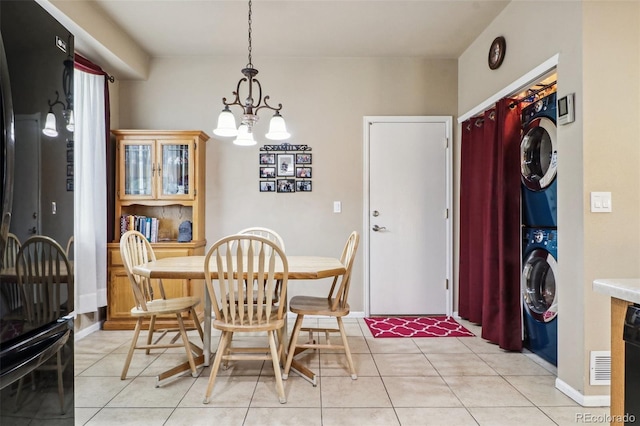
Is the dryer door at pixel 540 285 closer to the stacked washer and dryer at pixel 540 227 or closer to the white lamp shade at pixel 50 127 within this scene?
the stacked washer and dryer at pixel 540 227

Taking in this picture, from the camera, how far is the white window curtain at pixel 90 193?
3.02m

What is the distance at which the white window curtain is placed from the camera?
3.02 m

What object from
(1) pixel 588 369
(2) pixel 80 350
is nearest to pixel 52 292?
(2) pixel 80 350

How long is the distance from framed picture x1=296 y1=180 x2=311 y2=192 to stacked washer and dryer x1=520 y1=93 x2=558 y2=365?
1.93 m

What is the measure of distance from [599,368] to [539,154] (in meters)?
1.42

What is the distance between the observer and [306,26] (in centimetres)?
313

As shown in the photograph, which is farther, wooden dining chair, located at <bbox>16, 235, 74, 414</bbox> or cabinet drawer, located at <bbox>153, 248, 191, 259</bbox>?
cabinet drawer, located at <bbox>153, 248, 191, 259</bbox>

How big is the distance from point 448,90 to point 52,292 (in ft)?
12.5

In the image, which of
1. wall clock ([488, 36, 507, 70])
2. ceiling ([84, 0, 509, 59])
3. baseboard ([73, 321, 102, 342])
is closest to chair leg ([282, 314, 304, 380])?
baseboard ([73, 321, 102, 342])

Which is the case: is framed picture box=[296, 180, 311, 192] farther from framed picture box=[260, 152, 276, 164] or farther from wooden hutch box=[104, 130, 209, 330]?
wooden hutch box=[104, 130, 209, 330]

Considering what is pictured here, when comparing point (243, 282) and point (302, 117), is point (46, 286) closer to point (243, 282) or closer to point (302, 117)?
point (243, 282)

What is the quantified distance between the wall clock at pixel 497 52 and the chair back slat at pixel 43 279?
317 cm

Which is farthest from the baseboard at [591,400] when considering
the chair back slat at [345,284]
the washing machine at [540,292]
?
the chair back slat at [345,284]

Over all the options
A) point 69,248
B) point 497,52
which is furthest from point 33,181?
point 497,52
